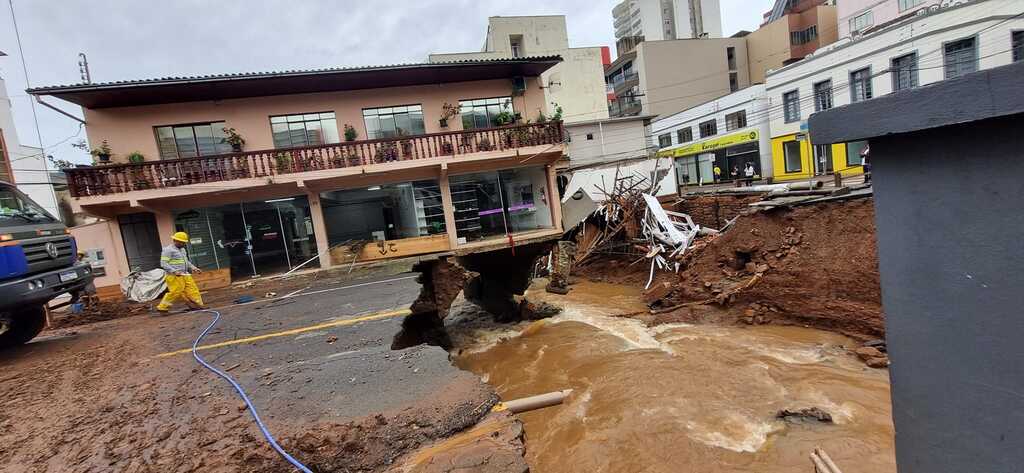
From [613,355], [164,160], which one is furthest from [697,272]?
[164,160]

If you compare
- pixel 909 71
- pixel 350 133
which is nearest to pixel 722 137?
pixel 909 71

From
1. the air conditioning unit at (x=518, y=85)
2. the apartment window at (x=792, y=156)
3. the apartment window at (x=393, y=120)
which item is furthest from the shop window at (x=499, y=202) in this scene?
the apartment window at (x=792, y=156)

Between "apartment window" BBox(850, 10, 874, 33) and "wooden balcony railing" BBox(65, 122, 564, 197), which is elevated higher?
"apartment window" BBox(850, 10, 874, 33)

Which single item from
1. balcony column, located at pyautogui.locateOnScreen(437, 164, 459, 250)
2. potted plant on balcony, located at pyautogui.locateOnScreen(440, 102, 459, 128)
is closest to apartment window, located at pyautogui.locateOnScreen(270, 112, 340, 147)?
potted plant on balcony, located at pyautogui.locateOnScreen(440, 102, 459, 128)

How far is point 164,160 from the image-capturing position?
13.4m

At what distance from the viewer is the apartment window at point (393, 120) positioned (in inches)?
609

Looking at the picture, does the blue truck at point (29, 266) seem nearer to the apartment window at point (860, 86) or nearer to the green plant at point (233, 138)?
the green plant at point (233, 138)

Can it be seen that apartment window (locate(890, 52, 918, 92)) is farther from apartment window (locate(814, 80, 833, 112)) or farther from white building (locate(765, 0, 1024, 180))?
apartment window (locate(814, 80, 833, 112))

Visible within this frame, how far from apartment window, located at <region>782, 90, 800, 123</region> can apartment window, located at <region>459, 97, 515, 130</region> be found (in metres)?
17.5

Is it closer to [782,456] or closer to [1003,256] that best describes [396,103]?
[782,456]

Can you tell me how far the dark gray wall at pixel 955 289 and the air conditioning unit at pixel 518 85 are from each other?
1571 cm

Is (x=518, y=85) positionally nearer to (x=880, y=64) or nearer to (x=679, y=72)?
(x=880, y=64)

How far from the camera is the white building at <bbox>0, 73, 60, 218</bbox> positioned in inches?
740

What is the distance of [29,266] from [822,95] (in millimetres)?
29234
